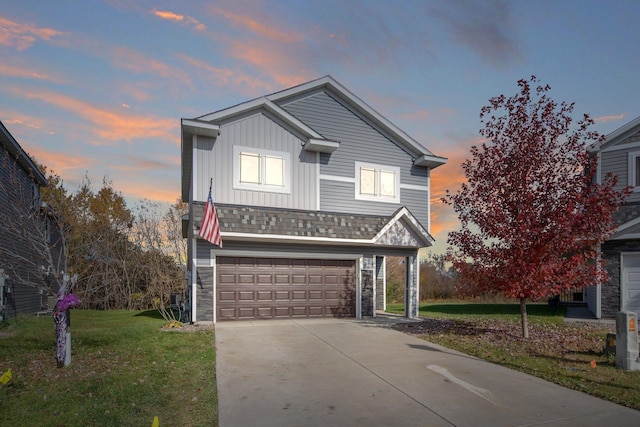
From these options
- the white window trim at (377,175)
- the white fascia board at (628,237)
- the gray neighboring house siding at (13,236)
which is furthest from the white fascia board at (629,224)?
the gray neighboring house siding at (13,236)

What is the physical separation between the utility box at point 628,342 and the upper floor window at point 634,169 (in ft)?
37.2

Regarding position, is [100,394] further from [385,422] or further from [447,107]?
[447,107]

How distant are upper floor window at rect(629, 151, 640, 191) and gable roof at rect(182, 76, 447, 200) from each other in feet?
24.2

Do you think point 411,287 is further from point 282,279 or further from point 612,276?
point 612,276

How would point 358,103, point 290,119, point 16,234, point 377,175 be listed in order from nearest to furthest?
point 16,234 < point 290,119 < point 358,103 < point 377,175

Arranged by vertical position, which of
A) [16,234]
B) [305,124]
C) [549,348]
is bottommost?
[549,348]

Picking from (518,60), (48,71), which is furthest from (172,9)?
(518,60)

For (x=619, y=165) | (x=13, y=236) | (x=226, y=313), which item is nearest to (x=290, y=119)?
(x=226, y=313)

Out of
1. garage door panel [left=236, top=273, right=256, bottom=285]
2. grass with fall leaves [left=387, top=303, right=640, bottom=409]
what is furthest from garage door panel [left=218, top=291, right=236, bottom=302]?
grass with fall leaves [left=387, top=303, right=640, bottom=409]

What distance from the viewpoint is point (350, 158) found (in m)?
16.8

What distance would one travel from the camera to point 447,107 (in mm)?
17438

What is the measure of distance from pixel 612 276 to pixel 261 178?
1393cm

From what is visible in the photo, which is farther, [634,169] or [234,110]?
[634,169]

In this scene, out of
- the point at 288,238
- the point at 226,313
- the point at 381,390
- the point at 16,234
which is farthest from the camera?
the point at 16,234
